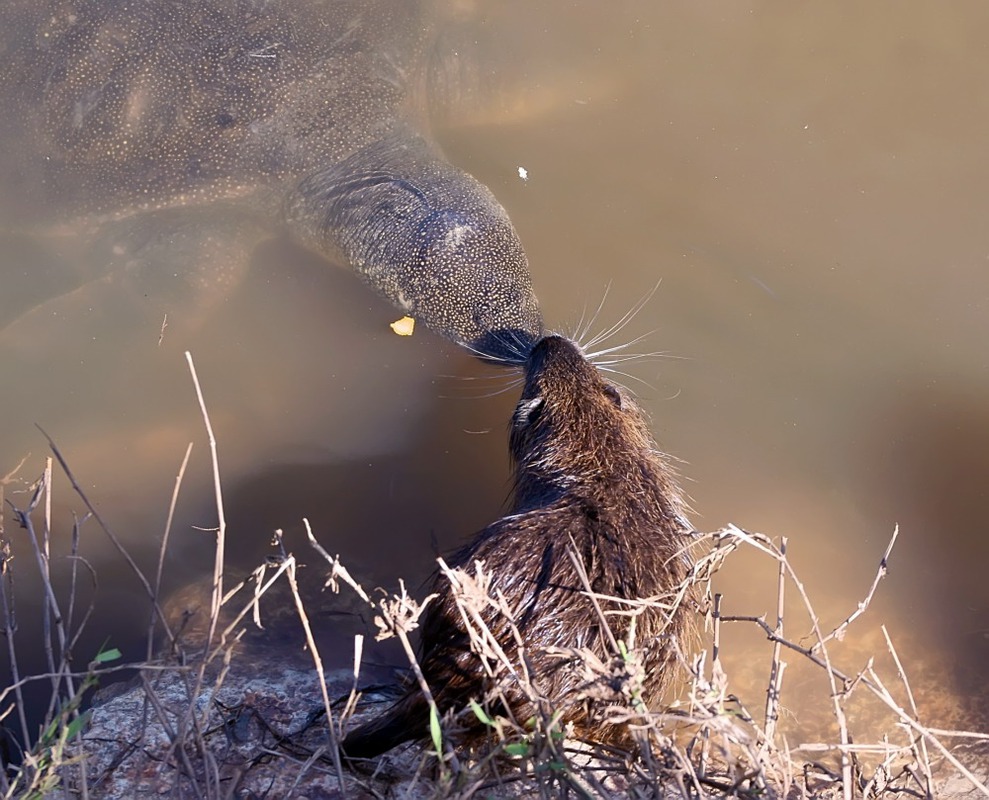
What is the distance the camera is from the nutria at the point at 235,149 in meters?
4.89

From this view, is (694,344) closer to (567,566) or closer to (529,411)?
(529,411)

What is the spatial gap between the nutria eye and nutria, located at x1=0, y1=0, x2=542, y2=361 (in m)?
0.89

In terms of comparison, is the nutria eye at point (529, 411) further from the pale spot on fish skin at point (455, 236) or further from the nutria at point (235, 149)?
the pale spot on fish skin at point (455, 236)

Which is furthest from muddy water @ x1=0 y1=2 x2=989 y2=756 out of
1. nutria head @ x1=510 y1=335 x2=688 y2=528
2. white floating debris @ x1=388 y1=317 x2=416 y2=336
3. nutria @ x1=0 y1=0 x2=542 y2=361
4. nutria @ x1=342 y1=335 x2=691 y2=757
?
nutria @ x1=342 y1=335 x2=691 y2=757

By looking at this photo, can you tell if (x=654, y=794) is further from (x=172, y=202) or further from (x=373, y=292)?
(x=172, y=202)

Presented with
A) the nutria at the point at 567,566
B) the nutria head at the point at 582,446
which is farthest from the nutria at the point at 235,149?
the nutria at the point at 567,566

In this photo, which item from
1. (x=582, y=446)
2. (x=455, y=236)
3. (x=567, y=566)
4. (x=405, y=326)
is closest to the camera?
(x=567, y=566)

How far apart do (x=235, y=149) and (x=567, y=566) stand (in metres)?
3.46

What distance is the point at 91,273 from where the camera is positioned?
533 cm

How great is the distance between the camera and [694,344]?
15.7ft

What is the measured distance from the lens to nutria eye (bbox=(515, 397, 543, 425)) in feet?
12.5

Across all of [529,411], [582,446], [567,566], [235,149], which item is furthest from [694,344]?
[235,149]

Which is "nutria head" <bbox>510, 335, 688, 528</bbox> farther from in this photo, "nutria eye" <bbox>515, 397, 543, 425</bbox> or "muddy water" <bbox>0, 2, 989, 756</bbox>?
"muddy water" <bbox>0, 2, 989, 756</bbox>

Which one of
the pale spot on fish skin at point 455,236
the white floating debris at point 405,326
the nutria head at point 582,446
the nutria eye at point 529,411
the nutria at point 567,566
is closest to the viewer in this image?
the nutria at point 567,566
